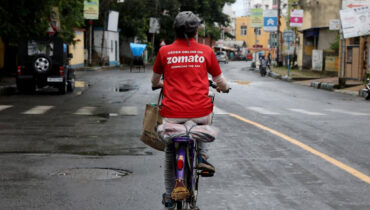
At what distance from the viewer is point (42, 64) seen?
21734 mm

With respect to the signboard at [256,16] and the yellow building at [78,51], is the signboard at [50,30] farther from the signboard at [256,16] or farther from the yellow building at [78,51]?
the signboard at [256,16]

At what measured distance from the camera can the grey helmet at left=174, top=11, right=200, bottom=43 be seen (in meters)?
5.08

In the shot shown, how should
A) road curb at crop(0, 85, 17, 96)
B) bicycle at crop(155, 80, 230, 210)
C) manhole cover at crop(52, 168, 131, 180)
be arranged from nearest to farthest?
1. bicycle at crop(155, 80, 230, 210)
2. manhole cover at crop(52, 168, 131, 180)
3. road curb at crop(0, 85, 17, 96)

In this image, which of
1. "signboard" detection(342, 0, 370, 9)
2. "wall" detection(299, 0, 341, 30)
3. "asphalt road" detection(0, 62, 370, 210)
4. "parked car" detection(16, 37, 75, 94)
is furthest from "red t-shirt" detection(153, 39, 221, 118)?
"wall" detection(299, 0, 341, 30)

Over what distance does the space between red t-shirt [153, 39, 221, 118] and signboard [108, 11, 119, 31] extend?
53626 mm

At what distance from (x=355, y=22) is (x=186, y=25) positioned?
28.0 m

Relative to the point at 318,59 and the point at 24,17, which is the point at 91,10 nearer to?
the point at 318,59

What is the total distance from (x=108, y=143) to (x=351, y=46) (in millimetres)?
28719

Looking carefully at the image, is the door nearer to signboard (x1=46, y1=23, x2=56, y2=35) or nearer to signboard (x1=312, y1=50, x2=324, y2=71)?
signboard (x1=312, y1=50, x2=324, y2=71)

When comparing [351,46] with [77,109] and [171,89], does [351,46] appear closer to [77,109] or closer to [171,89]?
[77,109]

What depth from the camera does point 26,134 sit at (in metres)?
11.0

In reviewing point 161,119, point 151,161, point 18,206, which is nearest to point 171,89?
point 161,119

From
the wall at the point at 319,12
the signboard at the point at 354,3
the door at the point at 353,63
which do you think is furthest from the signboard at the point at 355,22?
the wall at the point at 319,12

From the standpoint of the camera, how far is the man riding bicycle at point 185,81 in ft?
16.4
